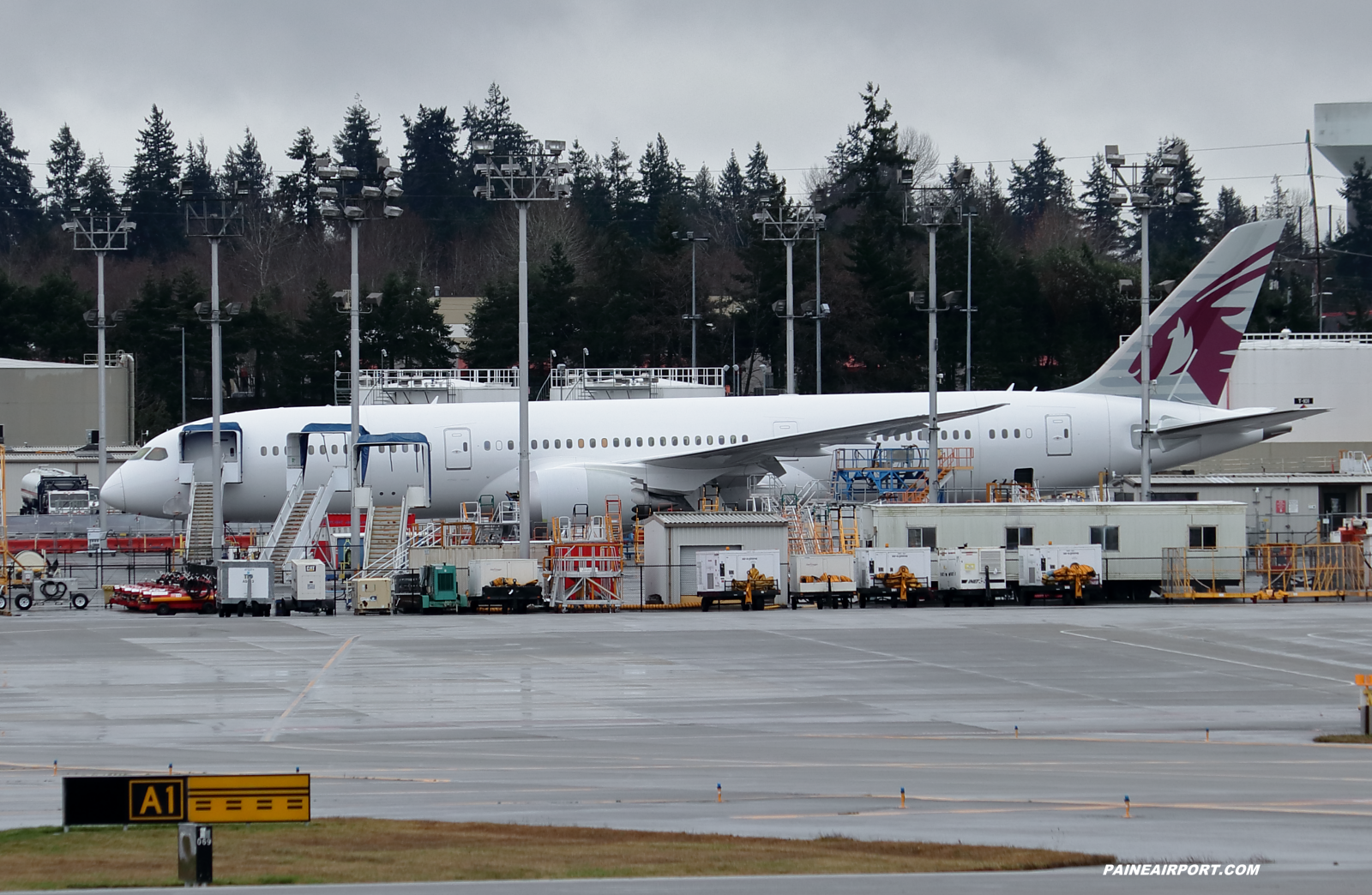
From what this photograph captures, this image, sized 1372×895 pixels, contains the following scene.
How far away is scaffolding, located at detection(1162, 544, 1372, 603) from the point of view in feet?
127

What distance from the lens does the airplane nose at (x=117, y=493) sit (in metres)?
44.8

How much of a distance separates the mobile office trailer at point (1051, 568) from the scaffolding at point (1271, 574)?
82.0 inches

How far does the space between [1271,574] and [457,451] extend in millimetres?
22479

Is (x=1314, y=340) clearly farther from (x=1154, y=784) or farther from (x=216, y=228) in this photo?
(x=1154, y=784)

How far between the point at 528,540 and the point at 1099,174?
130m

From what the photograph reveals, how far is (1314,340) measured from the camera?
240ft

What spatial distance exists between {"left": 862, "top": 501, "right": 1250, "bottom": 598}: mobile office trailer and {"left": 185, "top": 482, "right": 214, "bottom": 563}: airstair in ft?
61.1

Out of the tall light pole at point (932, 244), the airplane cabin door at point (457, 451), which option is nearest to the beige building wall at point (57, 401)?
the airplane cabin door at point (457, 451)

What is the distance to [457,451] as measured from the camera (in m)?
44.6

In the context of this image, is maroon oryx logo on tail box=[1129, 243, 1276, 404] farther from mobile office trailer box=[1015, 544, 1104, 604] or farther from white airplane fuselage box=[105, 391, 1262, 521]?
mobile office trailer box=[1015, 544, 1104, 604]

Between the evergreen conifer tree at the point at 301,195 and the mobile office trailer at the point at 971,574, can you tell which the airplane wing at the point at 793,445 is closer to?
the mobile office trailer at the point at 971,574

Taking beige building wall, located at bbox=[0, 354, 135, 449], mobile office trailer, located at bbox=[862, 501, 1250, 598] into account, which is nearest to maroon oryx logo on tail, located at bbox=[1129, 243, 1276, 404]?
mobile office trailer, located at bbox=[862, 501, 1250, 598]

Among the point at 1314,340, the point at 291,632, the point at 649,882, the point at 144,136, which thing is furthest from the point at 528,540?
the point at 144,136

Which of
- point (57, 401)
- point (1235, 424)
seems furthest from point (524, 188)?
point (57, 401)
